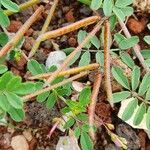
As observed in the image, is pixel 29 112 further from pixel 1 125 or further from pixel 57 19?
pixel 57 19

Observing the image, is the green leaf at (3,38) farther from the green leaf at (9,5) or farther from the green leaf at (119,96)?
the green leaf at (119,96)

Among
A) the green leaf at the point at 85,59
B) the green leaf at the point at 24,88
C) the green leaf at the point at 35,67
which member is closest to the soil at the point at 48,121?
the green leaf at the point at 85,59

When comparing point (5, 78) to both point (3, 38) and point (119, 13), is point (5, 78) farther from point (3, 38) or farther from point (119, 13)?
point (119, 13)

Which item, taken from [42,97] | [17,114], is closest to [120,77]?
[42,97]

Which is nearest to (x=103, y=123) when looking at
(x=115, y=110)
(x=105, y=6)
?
(x=115, y=110)

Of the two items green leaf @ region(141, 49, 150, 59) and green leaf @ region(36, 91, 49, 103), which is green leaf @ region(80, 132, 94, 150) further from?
green leaf @ region(141, 49, 150, 59)
